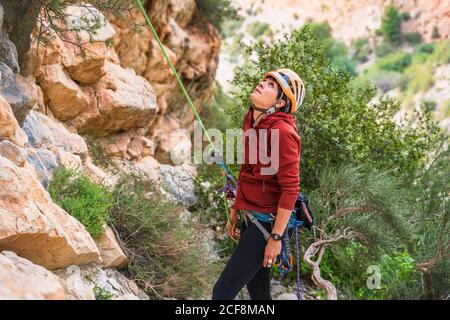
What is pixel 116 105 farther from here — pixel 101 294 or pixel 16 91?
pixel 101 294

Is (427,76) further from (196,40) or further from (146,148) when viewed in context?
(146,148)

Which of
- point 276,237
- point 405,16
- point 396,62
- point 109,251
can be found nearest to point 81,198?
point 109,251

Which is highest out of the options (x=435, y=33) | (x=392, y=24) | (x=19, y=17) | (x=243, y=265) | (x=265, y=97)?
(x=392, y=24)

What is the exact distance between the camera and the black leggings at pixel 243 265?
8.94 feet

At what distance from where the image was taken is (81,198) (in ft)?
13.8

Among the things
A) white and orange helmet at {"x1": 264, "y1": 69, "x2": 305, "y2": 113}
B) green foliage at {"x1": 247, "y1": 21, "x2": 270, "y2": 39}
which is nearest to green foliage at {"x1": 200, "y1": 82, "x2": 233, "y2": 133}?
white and orange helmet at {"x1": 264, "y1": 69, "x2": 305, "y2": 113}

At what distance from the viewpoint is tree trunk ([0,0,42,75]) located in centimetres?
445

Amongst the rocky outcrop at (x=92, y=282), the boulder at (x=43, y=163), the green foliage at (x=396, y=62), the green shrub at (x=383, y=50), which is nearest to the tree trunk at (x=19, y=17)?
the boulder at (x=43, y=163)

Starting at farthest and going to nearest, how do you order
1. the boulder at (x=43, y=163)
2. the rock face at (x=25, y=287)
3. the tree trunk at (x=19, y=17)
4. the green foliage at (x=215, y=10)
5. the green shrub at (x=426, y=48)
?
the green shrub at (x=426, y=48), the green foliage at (x=215, y=10), the tree trunk at (x=19, y=17), the boulder at (x=43, y=163), the rock face at (x=25, y=287)

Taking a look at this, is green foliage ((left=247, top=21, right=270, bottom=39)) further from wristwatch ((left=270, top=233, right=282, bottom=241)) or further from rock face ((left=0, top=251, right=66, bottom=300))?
rock face ((left=0, top=251, right=66, bottom=300))

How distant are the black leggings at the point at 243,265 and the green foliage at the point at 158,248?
185 centimetres

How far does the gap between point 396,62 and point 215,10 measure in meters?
41.8

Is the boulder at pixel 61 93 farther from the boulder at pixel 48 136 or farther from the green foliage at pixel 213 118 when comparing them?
the green foliage at pixel 213 118
